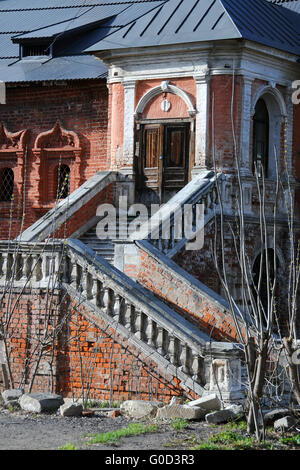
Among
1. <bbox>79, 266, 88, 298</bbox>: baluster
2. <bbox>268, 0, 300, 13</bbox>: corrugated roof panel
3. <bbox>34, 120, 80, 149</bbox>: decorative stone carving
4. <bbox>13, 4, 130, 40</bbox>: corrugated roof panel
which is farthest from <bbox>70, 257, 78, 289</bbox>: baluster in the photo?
<bbox>268, 0, 300, 13</bbox>: corrugated roof panel

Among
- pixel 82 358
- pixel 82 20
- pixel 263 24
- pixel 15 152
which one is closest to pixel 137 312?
pixel 82 358

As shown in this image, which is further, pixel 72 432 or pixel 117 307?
pixel 117 307

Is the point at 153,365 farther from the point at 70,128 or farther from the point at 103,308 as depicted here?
the point at 70,128

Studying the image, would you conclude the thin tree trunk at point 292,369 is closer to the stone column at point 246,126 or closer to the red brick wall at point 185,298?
the red brick wall at point 185,298

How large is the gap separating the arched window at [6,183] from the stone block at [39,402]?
11.2 metres

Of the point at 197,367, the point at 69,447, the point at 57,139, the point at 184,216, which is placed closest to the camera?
the point at 69,447

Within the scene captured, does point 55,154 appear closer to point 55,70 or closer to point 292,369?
point 55,70

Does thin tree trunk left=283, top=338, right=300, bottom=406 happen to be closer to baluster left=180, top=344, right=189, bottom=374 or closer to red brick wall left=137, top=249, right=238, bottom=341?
baluster left=180, top=344, right=189, bottom=374

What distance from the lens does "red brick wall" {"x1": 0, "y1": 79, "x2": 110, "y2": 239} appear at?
20.6 m

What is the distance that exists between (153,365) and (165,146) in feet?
24.5

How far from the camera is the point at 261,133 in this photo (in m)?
19.5

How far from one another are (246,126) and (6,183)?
253 inches

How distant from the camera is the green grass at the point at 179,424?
33.3 ft

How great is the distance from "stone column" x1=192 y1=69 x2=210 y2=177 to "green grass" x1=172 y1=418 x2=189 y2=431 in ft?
27.8
